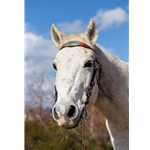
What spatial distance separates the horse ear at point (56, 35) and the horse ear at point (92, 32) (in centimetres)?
25

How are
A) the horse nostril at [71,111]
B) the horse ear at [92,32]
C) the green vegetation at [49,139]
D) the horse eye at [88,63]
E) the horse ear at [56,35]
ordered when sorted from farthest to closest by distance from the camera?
the green vegetation at [49,139] → the horse ear at [56,35] → the horse ear at [92,32] → the horse eye at [88,63] → the horse nostril at [71,111]

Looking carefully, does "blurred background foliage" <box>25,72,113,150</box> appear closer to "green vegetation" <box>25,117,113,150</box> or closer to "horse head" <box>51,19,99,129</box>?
"green vegetation" <box>25,117,113,150</box>

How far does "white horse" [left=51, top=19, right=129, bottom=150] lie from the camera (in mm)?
1904

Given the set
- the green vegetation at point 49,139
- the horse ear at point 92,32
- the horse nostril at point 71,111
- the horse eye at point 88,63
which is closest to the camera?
the horse nostril at point 71,111

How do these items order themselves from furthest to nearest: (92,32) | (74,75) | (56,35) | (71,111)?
(56,35) → (92,32) → (74,75) → (71,111)

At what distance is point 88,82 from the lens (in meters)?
2.13

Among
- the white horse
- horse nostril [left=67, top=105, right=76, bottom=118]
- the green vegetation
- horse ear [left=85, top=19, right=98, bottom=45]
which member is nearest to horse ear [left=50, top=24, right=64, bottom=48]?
the white horse

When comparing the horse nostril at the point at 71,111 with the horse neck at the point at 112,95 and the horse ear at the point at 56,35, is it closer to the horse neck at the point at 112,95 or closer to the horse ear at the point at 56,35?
the horse neck at the point at 112,95

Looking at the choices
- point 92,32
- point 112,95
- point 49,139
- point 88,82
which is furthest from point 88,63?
point 49,139

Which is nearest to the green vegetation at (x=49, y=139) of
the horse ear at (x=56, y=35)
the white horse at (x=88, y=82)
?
the white horse at (x=88, y=82)

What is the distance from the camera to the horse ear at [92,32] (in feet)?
7.64

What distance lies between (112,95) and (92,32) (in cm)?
61

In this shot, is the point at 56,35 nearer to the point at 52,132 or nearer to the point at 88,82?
the point at 88,82
